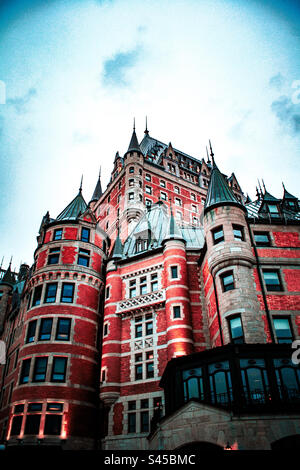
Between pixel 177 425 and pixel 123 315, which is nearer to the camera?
pixel 177 425

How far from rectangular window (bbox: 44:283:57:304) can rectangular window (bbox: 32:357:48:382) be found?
212 inches

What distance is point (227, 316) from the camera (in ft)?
82.3

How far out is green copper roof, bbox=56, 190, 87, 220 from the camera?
4103 centimetres

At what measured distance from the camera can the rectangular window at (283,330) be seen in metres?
24.1

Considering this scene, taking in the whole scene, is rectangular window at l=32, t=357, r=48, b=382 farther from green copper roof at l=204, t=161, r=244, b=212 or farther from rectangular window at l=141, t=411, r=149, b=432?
green copper roof at l=204, t=161, r=244, b=212

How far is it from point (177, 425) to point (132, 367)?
11.3m

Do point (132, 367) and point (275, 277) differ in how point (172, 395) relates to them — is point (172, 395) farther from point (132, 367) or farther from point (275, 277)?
point (275, 277)

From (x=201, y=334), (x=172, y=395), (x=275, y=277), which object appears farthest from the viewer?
(x=201, y=334)

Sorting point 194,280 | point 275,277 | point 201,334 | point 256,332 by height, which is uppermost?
point 194,280

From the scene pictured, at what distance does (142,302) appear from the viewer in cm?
3344

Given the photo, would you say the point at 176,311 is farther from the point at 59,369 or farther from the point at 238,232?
the point at 59,369

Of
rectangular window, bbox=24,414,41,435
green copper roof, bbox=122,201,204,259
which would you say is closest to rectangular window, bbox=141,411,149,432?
rectangular window, bbox=24,414,41,435

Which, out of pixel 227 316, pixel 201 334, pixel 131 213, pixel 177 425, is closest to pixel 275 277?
pixel 227 316

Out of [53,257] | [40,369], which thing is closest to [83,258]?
[53,257]
